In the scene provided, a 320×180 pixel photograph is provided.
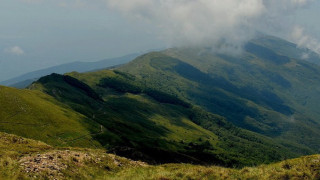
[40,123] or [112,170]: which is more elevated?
[112,170]

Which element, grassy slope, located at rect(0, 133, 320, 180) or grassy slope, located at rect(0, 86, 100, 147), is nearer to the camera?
grassy slope, located at rect(0, 133, 320, 180)

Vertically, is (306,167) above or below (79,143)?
above

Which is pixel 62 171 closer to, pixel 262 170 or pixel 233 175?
pixel 233 175

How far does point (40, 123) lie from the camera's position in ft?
490

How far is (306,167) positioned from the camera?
25000mm

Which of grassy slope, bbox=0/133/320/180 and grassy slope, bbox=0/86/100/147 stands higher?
grassy slope, bbox=0/133/320/180

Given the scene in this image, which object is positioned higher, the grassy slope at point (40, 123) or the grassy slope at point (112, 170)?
the grassy slope at point (112, 170)

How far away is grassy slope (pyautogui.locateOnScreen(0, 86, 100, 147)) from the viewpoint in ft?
434

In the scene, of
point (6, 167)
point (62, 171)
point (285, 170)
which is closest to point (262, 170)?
point (285, 170)

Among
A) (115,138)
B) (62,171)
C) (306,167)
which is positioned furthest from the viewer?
(115,138)

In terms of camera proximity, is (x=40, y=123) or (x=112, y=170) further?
(x=40, y=123)

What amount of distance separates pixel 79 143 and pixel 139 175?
12396 cm

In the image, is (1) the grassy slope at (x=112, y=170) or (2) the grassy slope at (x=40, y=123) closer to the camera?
(1) the grassy slope at (x=112, y=170)

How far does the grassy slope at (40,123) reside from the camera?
132250 millimetres
